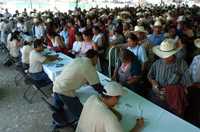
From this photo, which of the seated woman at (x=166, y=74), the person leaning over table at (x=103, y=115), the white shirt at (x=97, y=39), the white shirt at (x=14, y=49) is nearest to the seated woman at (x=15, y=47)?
the white shirt at (x=14, y=49)

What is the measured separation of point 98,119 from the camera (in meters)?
2.46

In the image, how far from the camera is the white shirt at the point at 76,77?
350cm

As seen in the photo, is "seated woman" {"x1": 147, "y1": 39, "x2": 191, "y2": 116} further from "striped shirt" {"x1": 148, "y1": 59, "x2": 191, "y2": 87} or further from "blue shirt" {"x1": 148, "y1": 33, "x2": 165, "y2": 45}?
"blue shirt" {"x1": 148, "y1": 33, "x2": 165, "y2": 45}

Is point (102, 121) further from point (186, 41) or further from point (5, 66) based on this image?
point (5, 66)

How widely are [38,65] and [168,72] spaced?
8.59ft

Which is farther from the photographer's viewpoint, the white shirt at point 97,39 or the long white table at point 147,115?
the white shirt at point 97,39

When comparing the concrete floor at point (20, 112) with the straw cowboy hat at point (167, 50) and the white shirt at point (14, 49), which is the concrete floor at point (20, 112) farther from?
the straw cowboy hat at point (167, 50)

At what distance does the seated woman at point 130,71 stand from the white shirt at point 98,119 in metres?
1.77

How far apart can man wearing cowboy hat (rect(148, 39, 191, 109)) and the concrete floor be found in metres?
1.70

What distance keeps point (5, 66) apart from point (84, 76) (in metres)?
5.40

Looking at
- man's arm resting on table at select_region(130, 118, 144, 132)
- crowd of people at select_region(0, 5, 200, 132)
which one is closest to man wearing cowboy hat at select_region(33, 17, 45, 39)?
crowd of people at select_region(0, 5, 200, 132)

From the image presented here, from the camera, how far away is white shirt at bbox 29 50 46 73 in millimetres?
5500

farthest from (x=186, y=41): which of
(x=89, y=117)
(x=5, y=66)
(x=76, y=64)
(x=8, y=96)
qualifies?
(x=5, y=66)

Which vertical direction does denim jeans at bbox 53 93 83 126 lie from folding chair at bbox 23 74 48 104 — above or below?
above
